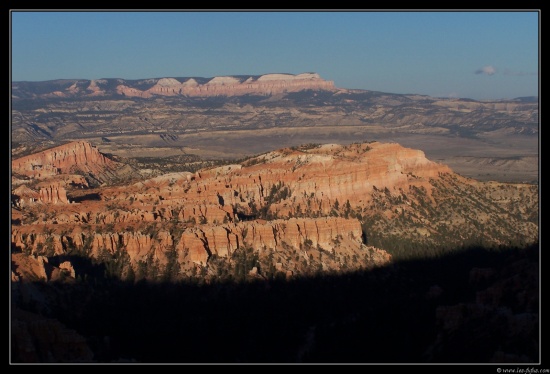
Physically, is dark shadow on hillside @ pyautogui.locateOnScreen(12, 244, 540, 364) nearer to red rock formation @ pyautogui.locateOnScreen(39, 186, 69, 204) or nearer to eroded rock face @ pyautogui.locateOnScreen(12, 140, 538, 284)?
eroded rock face @ pyautogui.locateOnScreen(12, 140, 538, 284)

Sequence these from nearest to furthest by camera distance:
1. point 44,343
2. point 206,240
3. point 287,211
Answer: point 44,343, point 206,240, point 287,211

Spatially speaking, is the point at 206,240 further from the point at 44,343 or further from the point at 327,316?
the point at 44,343

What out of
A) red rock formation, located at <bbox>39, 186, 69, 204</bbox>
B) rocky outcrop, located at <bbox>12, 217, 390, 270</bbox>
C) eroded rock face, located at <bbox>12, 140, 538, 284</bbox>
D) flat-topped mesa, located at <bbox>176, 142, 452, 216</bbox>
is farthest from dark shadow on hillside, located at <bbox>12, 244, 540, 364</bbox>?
red rock formation, located at <bbox>39, 186, 69, 204</bbox>

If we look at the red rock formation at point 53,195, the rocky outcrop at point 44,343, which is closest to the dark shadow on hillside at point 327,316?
the rocky outcrop at point 44,343

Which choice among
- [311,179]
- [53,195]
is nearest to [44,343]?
[311,179]

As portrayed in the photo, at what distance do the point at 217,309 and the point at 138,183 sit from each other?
139 ft

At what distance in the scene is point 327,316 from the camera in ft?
274

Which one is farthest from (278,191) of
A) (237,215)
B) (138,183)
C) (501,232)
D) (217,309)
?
(217,309)

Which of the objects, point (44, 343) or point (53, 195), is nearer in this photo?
point (44, 343)

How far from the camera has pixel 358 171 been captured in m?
A: 122

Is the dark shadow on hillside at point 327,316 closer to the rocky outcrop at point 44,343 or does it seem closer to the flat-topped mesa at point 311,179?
the rocky outcrop at point 44,343

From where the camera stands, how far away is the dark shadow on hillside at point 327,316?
66375mm

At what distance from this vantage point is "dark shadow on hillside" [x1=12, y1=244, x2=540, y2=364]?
66.4m
